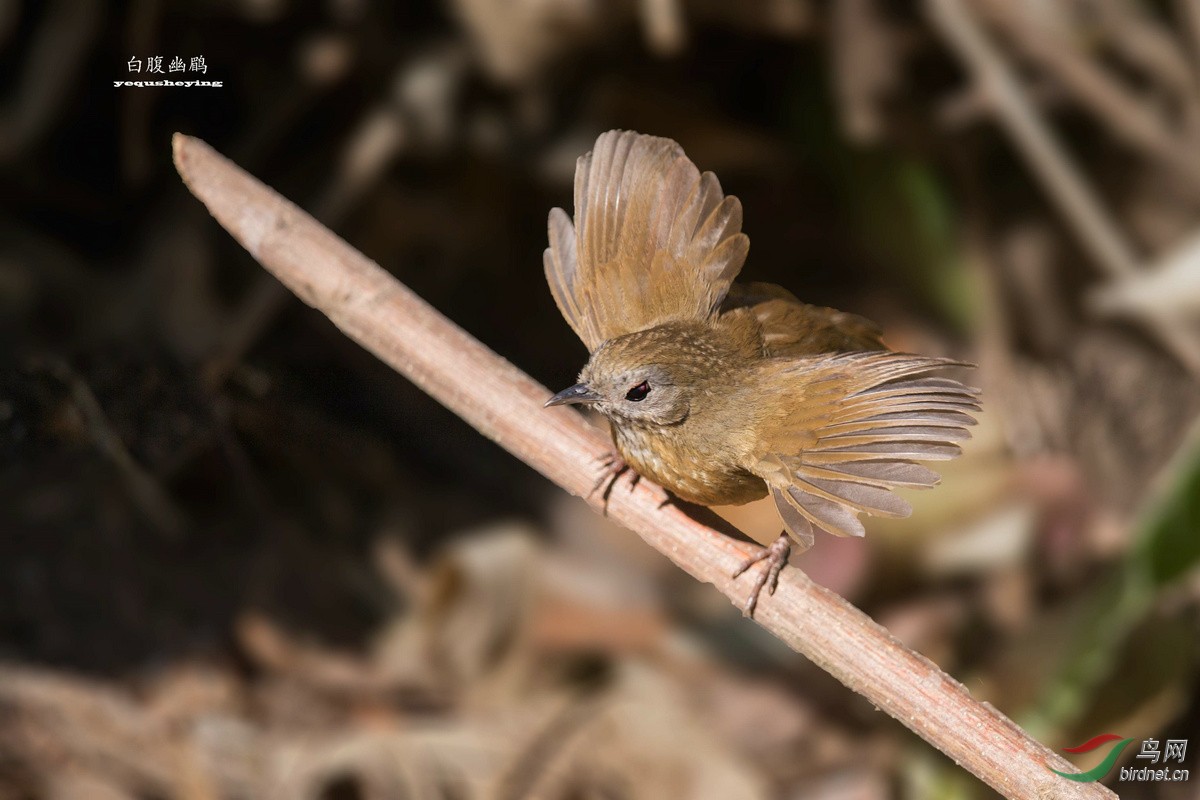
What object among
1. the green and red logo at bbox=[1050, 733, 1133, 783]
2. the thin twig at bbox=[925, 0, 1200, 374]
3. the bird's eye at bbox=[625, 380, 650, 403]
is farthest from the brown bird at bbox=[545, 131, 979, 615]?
the thin twig at bbox=[925, 0, 1200, 374]

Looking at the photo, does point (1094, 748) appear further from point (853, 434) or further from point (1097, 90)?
point (1097, 90)

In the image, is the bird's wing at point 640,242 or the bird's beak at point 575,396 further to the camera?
the bird's wing at point 640,242

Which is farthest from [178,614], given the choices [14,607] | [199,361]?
[199,361]

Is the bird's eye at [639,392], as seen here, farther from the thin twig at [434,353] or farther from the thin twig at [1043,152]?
the thin twig at [1043,152]

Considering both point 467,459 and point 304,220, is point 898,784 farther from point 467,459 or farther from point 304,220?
point 304,220

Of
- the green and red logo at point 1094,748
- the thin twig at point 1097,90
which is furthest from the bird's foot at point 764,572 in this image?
the thin twig at point 1097,90

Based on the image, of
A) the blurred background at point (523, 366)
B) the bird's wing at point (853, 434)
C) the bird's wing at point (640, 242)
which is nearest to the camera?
the bird's wing at point (853, 434)

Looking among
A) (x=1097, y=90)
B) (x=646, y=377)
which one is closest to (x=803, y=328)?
(x=646, y=377)
